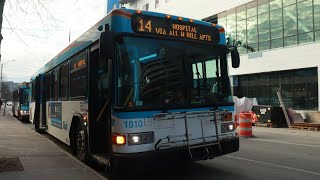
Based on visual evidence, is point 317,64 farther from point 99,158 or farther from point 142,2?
point 142,2

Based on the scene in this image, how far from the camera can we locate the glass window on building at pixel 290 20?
2875 centimetres

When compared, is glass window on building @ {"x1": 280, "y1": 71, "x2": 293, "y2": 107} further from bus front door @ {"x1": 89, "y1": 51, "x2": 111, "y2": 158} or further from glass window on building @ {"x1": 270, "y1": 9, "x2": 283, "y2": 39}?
bus front door @ {"x1": 89, "y1": 51, "x2": 111, "y2": 158}

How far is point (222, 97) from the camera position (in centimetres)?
790

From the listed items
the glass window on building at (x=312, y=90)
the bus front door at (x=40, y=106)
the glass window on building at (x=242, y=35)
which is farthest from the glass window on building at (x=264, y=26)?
the bus front door at (x=40, y=106)

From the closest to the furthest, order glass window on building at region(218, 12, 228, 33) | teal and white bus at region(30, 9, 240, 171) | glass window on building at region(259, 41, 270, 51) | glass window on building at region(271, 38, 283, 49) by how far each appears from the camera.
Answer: teal and white bus at region(30, 9, 240, 171)
glass window on building at region(271, 38, 283, 49)
glass window on building at region(259, 41, 270, 51)
glass window on building at region(218, 12, 228, 33)

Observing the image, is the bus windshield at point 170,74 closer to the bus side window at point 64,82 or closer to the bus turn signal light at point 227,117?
the bus turn signal light at point 227,117

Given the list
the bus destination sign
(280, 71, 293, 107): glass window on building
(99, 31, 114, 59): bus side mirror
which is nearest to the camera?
(99, 31, 114, 59): bus side mirror

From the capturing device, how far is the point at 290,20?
29.2 m

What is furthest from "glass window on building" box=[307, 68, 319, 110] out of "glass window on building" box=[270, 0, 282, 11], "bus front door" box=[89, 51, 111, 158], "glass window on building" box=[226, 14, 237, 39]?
"bus front door" box=[89, 51, 111, 158]

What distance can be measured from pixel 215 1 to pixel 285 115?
1648 cm

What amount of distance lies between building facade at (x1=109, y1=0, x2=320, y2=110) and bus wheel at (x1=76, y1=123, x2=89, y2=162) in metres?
21.8

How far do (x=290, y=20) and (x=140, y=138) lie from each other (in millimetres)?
25484

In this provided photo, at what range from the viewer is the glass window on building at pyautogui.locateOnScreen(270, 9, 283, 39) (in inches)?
1185

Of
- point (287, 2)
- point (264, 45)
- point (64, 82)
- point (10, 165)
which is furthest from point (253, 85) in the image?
point (10, 165)
